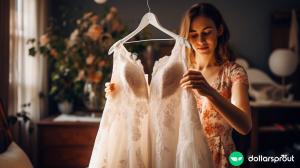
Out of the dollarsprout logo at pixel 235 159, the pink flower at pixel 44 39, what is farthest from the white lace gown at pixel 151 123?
the pink flower at pixel 44 39

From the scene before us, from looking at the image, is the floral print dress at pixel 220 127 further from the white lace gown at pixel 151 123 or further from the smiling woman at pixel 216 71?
the white lace gown at pixel 151 123

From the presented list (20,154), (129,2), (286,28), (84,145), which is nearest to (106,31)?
(129,2)

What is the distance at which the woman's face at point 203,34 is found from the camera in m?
1.22

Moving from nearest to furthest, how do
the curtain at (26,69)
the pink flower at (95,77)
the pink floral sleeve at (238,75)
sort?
1. the pink floral sleeve at (238,75)
2. the curtain at (26,69)
3. the pink flower at (95,77)

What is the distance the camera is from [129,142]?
1016mm

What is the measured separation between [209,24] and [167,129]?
0.46 meters

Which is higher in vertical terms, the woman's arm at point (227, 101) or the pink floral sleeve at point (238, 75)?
the pink floral sleeve at point (238, 75)

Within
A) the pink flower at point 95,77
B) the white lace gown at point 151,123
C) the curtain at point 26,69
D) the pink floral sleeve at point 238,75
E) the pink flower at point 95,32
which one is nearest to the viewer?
the white lace gown at point 151,123

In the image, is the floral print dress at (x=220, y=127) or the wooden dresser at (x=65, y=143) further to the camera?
the wooden dresser at (x=65, y=143)

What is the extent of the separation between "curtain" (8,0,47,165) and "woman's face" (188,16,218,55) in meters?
1.40

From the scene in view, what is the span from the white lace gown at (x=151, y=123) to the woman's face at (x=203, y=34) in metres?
0.18

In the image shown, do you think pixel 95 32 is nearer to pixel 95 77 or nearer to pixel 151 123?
pixel 95 77

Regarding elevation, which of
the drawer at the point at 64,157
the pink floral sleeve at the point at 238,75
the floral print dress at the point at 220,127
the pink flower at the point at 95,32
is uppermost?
the pink flower at the point at 95,32

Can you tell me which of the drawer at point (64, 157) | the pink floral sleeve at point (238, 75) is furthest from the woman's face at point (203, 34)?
the drawer at point (64, 157)
